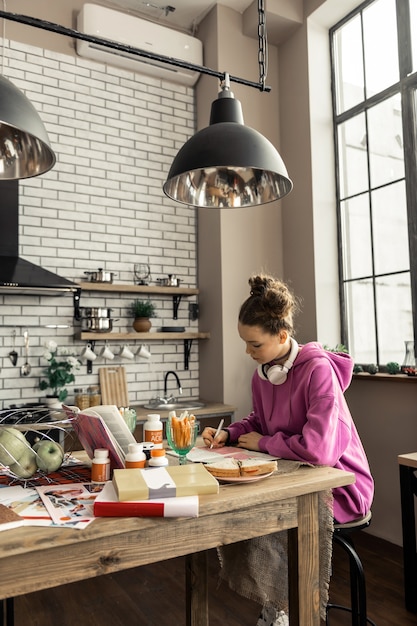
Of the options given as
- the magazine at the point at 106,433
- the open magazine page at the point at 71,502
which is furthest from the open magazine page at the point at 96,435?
the open magazine page at the point at 71,502

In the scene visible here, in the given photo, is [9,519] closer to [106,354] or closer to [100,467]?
[100,467]

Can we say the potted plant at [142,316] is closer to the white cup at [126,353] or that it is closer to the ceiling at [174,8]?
the white cup at [126,353]

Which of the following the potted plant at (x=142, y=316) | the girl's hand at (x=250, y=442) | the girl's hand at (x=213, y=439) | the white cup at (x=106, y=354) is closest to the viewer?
the girl's hand at (x=250, y=442)

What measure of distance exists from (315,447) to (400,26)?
3.04 metres

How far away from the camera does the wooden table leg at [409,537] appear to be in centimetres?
243

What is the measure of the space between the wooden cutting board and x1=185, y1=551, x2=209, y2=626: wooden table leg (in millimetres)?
1956

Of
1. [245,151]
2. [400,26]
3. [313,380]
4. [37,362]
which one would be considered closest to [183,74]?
[400,26]

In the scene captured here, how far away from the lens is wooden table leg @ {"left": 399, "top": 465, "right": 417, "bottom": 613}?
2.43 metres

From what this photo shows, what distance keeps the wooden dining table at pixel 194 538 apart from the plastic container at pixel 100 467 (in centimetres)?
29

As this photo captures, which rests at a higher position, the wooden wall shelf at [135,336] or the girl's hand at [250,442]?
the wooden wall shelf at [135,336]

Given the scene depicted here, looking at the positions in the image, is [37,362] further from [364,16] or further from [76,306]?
[364,16]

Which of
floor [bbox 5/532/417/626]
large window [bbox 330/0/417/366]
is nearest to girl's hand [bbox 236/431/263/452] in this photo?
floor [bbox 5/532/417/626]

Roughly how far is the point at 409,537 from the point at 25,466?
6.19ft

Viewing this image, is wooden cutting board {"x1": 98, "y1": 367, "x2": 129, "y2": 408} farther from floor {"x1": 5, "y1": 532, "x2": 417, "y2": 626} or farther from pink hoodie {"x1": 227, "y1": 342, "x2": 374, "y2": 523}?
pink hoodie {"x1": 227, "y1": 342, "x2": 374, "y2": 523}
